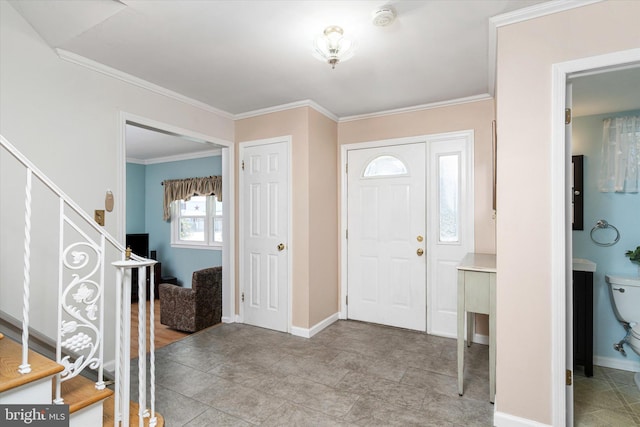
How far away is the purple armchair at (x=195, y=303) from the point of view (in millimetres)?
3787

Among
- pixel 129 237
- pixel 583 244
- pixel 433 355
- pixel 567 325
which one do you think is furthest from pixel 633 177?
pixel 129 237

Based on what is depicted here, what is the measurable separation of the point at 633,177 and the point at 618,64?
161 centimetres

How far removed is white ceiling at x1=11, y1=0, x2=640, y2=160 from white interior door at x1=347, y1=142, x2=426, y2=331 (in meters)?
0.76

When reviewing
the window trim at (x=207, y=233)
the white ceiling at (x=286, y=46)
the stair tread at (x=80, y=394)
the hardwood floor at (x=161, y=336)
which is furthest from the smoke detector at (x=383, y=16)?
the window trim at (x=207, y=233)

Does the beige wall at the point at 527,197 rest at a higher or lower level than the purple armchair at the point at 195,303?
higher

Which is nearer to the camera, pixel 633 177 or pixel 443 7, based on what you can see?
pixel 443 7

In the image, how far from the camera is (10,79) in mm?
2123

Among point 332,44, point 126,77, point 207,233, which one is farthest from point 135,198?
point 332,44

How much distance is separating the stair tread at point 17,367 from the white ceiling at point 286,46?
6.29ft

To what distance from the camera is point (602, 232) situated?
114 inches

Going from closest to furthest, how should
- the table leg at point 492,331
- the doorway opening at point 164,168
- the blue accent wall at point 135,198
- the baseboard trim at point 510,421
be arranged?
the baseboard trim at point 510,421, the table leg at point 492,331, the doorway opening at point 164,168, the blue accent wall at point 135,198

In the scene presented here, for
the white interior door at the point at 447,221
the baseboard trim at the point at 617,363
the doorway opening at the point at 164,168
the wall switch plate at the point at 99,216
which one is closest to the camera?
the wall switch plate at the point at 99,216

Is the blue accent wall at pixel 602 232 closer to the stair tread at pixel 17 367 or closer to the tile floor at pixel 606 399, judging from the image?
the tile floor at pixel 606 399

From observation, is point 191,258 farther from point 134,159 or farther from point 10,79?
point 10,79
